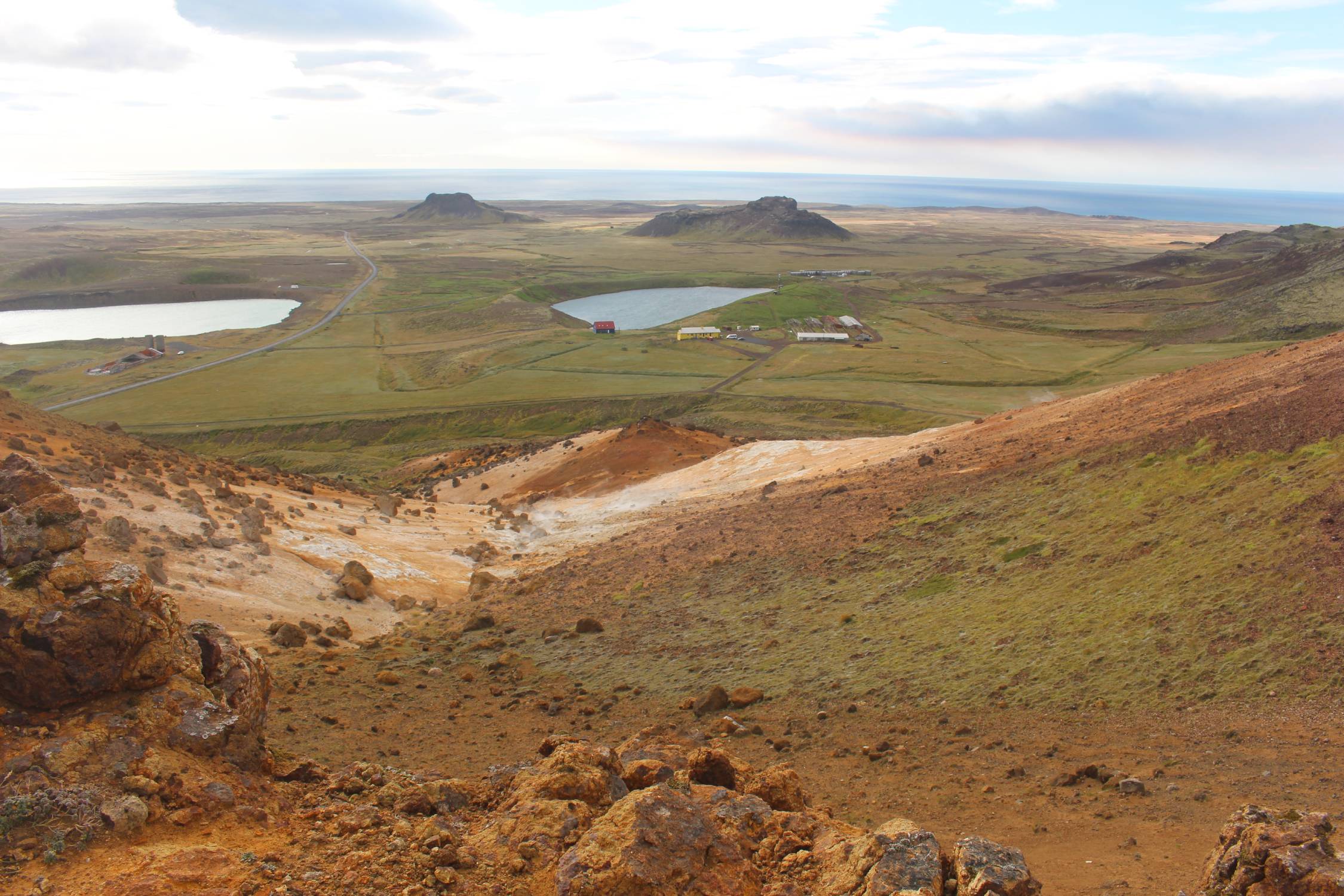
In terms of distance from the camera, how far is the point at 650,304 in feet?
401

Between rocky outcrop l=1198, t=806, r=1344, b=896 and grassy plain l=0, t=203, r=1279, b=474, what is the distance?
43059mm

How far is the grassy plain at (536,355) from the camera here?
60.8 meters

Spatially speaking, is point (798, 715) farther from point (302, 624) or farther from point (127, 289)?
point (127, 289)

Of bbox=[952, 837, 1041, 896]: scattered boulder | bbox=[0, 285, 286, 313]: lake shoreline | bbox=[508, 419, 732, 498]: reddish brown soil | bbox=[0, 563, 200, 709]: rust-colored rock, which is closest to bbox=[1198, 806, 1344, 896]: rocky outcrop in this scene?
bbox=[952, 837, 1041, 896]: scattered boulder

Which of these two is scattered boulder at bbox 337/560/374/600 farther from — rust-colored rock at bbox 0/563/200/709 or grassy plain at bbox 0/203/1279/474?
grassy plain at bbox 0/203/1279/474

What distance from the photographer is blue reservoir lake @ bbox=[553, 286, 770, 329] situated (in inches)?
4345

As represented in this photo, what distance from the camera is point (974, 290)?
418ft

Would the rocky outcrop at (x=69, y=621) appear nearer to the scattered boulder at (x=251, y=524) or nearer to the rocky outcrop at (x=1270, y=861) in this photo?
the rocky outcrop at (x=1270, y=861)

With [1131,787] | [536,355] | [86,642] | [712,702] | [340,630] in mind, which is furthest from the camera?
[536,355]

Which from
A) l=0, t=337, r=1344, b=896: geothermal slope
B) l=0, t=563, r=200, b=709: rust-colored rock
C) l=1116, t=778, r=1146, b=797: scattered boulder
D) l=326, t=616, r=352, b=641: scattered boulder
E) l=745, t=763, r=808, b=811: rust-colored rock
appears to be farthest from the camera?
l=326, t=616, r=352, b=641: scattered boulder

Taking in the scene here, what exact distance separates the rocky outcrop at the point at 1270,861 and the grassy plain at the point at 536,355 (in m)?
43.1

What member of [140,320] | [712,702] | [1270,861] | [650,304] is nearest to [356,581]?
[712,702]

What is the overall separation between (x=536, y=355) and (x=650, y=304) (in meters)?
42.8

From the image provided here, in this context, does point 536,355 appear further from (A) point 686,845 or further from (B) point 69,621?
(A) point 686,845
